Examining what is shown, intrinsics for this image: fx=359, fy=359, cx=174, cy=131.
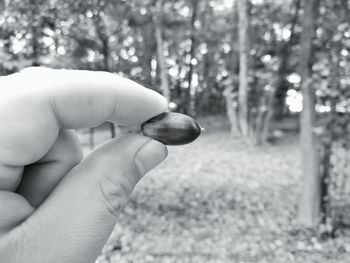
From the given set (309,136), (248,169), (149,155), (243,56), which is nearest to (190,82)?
(243,56)

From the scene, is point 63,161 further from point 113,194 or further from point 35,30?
point 35,30

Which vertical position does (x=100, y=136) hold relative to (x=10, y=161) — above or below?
below

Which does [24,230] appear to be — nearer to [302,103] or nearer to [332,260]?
[332,260]

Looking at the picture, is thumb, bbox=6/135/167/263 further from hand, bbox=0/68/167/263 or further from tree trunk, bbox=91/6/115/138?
tree trunk, bbox=91/6/115/138

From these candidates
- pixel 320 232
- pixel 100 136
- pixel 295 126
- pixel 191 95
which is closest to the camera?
pixel 320 232

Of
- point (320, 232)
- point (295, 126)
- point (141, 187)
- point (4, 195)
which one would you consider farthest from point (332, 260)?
point (295, 126)

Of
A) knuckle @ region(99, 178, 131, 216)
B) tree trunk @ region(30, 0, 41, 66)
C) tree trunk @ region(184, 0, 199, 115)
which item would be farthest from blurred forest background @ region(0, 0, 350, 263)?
tree trunk @ region(184, 0, 199, 115)

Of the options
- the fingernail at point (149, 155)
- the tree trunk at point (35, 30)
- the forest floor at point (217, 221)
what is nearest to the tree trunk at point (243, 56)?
the forest floor at point (217, 221)
